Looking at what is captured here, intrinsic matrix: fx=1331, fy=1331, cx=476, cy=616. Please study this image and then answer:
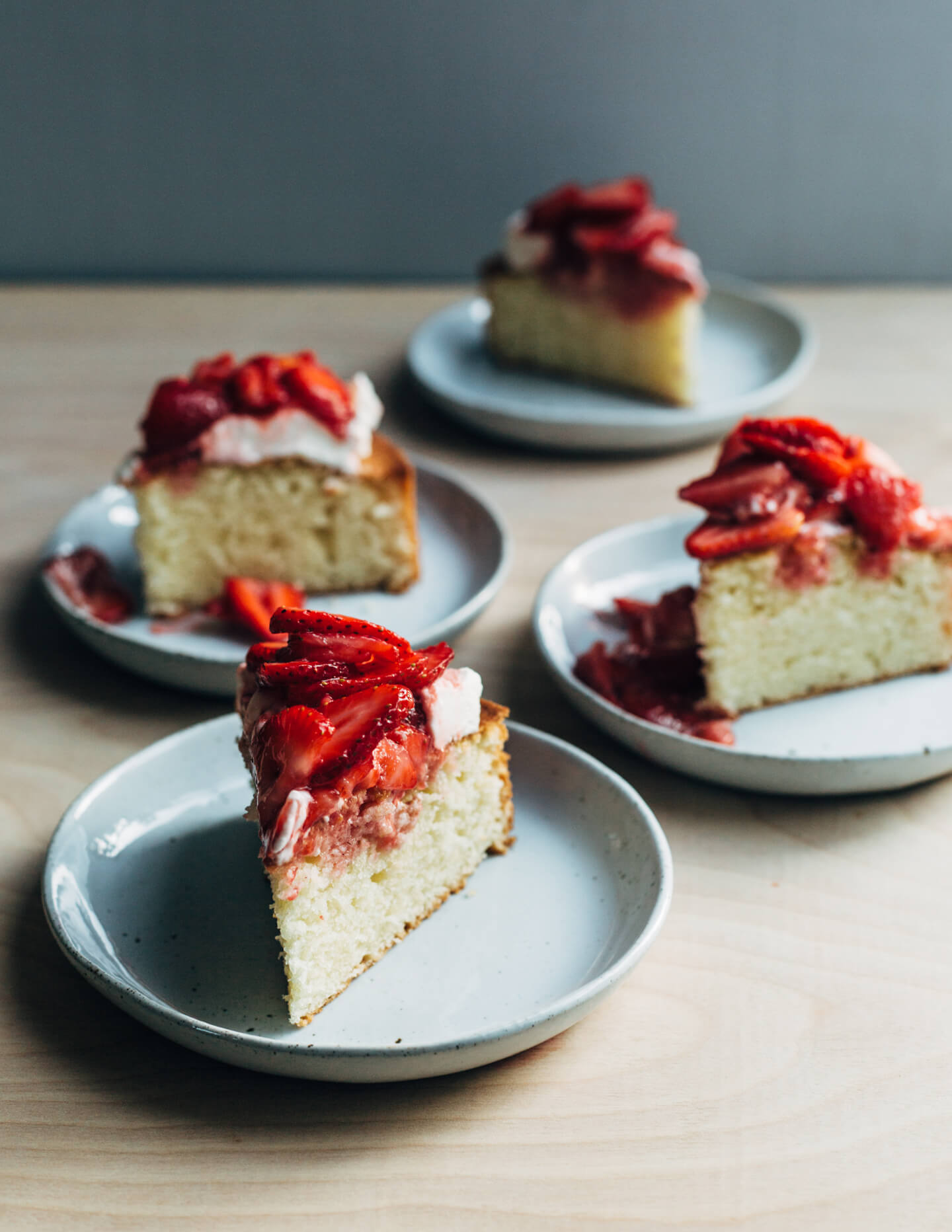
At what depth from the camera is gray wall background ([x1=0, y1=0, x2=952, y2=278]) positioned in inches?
141

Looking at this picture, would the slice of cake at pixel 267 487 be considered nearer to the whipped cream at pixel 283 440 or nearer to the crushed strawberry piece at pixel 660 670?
the whipped cream at pixel 283 440

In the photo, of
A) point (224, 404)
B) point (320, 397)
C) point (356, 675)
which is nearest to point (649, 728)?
point (356, 675)

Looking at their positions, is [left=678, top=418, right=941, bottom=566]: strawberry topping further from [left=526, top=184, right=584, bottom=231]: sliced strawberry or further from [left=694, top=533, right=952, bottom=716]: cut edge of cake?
[left=526, top=184, right=584, bottom=231]: sliced strawberry

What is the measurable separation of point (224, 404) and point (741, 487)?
3.05 ft

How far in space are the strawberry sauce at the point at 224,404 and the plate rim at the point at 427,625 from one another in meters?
0.28

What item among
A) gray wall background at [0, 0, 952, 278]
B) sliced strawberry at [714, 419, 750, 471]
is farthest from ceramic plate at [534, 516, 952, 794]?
gray wall background at [0, 0, 952, 278]

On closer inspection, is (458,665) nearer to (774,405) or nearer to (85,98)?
(774,405)

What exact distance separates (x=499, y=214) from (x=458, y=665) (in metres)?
2.08

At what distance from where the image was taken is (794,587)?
80.0 inches

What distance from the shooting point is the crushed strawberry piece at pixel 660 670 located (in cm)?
200

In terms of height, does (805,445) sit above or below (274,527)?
above

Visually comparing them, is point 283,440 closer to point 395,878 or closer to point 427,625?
point 427,625

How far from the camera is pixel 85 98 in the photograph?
3752 millimetres

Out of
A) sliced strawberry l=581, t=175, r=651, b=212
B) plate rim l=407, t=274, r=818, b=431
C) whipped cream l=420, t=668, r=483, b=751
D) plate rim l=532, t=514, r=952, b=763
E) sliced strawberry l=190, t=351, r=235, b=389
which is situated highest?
sliced strawberry l=581, t=175, r=651, b=212
